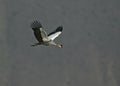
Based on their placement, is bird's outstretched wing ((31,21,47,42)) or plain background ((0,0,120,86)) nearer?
bird's outstretched wing ((31,21,47,42))

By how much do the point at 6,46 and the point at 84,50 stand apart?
308 cm

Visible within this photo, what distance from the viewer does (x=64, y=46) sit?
679 inches

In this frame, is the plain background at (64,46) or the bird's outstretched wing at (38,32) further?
the plain background at (64,46)

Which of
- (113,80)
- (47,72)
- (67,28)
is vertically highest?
(67,28)

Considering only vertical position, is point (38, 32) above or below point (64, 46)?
below

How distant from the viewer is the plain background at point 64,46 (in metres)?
17.0

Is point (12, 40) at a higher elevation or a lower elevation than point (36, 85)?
higher

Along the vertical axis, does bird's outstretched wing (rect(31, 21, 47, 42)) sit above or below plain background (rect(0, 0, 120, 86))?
below

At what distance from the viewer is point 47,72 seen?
1695 cm

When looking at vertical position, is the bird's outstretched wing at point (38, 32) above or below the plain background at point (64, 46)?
below

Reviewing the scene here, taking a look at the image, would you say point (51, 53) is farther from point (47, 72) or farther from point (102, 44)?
point (102, 44)

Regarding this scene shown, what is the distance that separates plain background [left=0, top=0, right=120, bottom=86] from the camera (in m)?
17.0

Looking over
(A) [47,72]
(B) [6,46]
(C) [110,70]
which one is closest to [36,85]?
(A) [47,72]

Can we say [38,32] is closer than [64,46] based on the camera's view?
Yes
